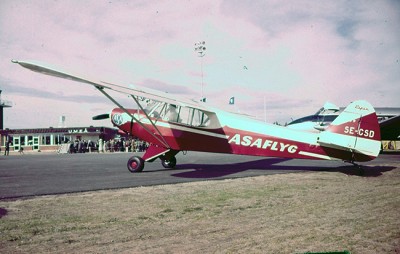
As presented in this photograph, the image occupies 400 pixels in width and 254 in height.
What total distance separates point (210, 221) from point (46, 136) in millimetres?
60127

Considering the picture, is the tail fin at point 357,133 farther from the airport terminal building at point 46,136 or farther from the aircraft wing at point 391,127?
the airport terminal building at point 46,136

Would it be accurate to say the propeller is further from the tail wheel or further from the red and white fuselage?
the tail wheel

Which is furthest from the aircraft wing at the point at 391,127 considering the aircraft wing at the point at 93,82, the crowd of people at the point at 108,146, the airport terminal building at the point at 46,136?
the airport terminal building at the point at 46,136

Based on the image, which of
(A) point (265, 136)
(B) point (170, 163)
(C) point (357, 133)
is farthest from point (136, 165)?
(C) point (357, 133)

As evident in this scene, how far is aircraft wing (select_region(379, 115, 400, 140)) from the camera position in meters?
20.2

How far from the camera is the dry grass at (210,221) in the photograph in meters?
Result: 3.63

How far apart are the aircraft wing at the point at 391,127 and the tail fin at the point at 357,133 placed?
1248cm

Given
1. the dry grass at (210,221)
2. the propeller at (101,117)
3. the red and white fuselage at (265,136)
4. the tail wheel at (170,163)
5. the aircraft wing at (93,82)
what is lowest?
the dry grass at (210,221)

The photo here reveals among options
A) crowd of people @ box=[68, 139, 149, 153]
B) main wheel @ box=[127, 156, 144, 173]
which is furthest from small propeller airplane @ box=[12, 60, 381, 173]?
crowd of people @ box=[68, 139, 149, 153]

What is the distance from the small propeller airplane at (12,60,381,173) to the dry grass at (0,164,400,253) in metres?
2.30

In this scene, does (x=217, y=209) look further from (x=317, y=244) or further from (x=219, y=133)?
(x=219, y=133)

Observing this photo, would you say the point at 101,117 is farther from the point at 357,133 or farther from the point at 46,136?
the point at 46,136

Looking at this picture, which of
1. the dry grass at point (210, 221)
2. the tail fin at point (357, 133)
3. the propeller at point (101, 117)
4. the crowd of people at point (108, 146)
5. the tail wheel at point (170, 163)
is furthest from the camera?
the crowd of people at point (108, 146)

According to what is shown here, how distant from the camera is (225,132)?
11.4 meters
